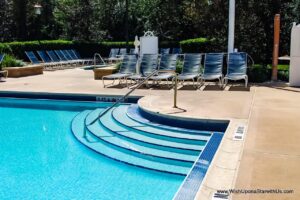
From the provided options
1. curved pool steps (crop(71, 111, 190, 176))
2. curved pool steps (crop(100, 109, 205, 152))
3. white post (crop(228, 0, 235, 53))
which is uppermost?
white post (crop(228, 0, 235, 53))

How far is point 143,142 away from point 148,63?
230 inches

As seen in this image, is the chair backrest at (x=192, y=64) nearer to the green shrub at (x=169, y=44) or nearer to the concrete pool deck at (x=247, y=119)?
the concrete pool deck at (x=247, y=119)

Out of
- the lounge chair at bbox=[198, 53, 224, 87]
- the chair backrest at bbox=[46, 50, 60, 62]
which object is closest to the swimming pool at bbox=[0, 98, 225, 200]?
the lounge chair at bbox=[198, 53, 224, 87]

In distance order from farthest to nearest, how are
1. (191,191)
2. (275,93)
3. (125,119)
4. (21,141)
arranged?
1. (275,93)
2. (125,119)
3. (21,141)
4. (191,191)

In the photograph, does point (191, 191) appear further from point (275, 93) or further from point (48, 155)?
point (275, 93)

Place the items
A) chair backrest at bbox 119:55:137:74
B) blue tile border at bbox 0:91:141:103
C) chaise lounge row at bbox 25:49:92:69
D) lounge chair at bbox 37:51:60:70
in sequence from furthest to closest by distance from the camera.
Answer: chaise lounge row at bbox 25:49:92:69 < lounge chair at bbox 37:51:60:70 < chair backrest at bbox 119:55:137:74 < blue tile border at bbox 0:91:141:103

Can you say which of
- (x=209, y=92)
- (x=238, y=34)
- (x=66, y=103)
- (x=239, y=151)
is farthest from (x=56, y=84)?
(x=239, y=151)

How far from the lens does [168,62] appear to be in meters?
12.6

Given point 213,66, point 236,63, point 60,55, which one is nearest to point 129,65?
point 213,66

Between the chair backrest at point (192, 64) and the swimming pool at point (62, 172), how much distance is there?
4385 mm

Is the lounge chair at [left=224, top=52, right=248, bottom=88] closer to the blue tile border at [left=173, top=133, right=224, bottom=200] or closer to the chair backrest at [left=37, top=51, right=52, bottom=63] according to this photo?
the blue tile border at [left=173, top=133, right=224, bottom=200]

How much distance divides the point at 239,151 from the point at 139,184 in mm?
1411

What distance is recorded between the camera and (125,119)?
8.65 metres

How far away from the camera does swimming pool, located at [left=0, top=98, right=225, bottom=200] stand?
519cm
